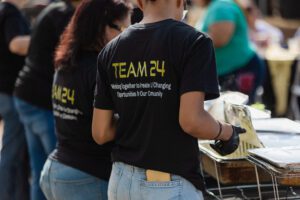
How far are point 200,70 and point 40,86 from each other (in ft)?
6.74

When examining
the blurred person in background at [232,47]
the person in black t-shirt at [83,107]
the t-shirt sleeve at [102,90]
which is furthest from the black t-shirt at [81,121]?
the blurred person in background at [232,47]

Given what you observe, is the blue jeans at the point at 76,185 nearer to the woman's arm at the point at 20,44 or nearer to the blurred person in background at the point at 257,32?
the woman's arm at the point at 20,44

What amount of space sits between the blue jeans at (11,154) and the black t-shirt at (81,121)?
165cm

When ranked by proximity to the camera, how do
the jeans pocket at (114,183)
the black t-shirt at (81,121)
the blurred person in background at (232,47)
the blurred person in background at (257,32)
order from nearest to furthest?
the jeans pocket at (114,183) → the black t-shirt at (81,121) → the blurred person in background at (232,47) → the blurred person in background at (257,32)

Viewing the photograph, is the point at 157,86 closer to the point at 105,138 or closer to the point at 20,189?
the point at 105,138

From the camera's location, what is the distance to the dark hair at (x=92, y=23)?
3215 mm

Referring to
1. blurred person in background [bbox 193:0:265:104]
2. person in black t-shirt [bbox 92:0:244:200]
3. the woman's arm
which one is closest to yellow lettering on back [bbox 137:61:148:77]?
person in black t-shirt [bbox 92:0:244:200]

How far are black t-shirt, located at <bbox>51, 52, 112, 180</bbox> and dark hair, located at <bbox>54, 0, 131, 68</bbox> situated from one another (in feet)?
0.12

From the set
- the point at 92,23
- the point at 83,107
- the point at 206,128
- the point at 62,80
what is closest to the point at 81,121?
the point at 83,107

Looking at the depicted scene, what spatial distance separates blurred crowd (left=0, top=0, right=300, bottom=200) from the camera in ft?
10.5

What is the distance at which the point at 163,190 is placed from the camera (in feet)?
8.51

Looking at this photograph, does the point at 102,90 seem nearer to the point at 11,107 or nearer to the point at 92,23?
the point at 92,23

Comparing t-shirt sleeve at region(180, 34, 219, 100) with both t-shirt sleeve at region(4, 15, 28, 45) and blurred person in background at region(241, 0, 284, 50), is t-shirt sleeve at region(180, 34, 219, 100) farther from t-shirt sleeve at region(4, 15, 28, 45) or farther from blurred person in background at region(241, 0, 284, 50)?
blurred person in background at region(241, 0, 284, 50)

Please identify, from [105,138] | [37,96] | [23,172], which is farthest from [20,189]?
[105,138]
